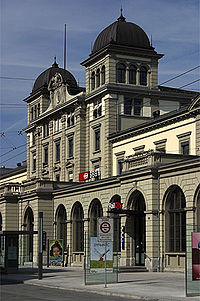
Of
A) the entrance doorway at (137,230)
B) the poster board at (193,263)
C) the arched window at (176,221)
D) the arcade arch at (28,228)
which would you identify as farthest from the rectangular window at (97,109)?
the poster board at (193,263)

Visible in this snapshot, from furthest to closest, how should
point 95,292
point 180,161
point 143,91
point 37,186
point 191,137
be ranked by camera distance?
point 143,91 < point 37,186 < point 191,137 < point 180,161 < point 95,292

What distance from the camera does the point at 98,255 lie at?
3106cm

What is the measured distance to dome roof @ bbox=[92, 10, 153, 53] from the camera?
65062 millimetres

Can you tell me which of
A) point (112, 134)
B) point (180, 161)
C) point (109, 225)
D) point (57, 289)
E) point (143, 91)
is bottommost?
point (57, 289)

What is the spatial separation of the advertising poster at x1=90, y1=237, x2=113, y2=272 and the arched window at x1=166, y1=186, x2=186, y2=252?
11053mm

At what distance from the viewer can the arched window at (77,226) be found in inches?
2202

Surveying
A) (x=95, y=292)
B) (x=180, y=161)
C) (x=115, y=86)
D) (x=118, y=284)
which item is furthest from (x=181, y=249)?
(x=115, y=86)

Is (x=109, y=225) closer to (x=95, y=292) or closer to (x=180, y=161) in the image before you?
(x=95, y=292)

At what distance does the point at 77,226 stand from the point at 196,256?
32.9m

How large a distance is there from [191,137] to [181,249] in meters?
11.8

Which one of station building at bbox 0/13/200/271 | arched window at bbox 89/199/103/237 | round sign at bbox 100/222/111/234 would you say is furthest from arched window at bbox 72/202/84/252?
round sign at bbox 100/222/111/234

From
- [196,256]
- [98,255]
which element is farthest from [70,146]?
[196,256]

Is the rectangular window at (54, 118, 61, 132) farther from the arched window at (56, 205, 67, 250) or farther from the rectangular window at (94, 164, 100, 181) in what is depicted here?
the arched window at (56, 205, 67, 250)

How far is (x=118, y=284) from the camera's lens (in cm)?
3172
